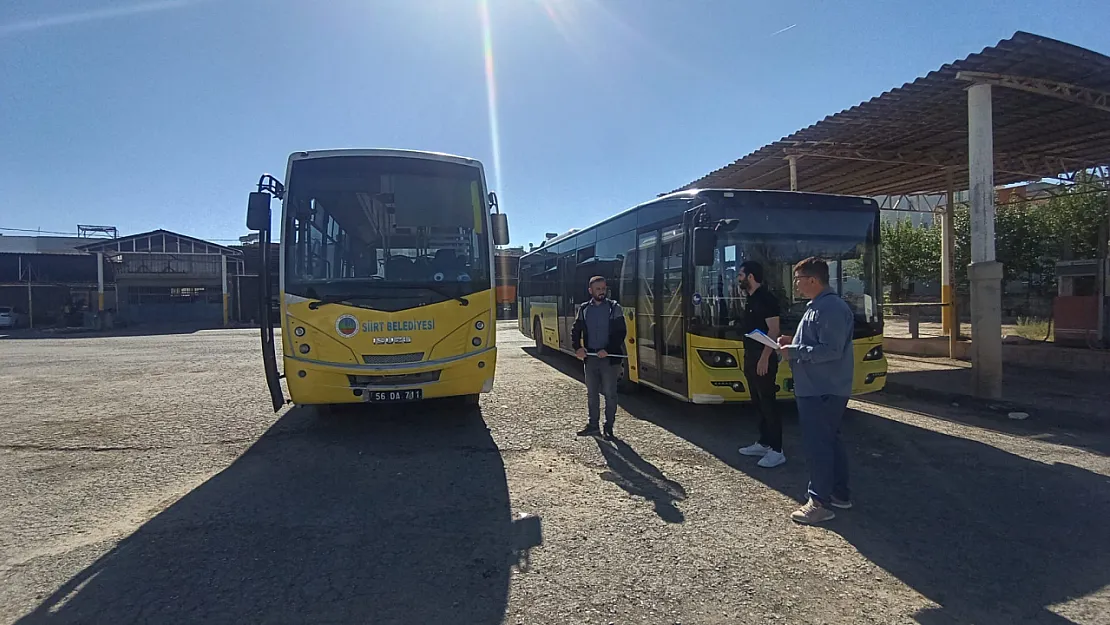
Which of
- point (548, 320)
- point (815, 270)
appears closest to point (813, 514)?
point (815, 270)

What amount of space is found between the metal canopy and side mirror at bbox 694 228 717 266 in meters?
5.09

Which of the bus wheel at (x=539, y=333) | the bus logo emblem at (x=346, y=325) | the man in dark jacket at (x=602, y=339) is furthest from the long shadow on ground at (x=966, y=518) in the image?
the bus wheel at (x=539, y=333)

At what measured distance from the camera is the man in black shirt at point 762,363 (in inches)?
225

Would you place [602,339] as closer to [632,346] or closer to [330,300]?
[632,346]

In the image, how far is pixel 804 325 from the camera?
173 inches

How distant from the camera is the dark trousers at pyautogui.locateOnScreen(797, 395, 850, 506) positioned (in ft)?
14.1

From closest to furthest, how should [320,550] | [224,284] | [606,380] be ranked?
1. [320,550]
2. [606,380]
3. [224,284]

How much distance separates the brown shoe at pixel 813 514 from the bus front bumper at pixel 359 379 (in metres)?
3.92

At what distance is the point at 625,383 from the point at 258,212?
19.2 ft

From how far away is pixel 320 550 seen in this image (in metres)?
3.97

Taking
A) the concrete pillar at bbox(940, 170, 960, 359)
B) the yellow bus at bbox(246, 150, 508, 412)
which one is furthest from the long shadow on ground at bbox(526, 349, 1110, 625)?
the concrete pillar at bbox(940, 170, 960, 359)

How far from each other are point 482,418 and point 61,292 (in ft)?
156

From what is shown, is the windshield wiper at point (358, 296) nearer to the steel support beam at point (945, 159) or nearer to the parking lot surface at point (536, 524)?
the parking lot surface at point (536, 524)

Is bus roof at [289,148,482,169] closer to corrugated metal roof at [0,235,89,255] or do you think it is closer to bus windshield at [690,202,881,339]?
bus windshield at [690,202,881,339]
